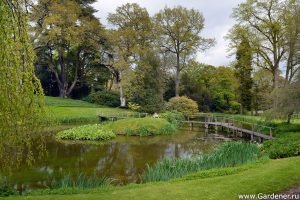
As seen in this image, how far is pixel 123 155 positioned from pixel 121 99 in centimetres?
2803

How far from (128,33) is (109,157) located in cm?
3019

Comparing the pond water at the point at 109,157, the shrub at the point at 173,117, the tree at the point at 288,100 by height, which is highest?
the tree at the point at 288,100

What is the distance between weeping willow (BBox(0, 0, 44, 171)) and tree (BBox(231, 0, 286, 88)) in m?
32.7

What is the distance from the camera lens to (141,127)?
2750 cm

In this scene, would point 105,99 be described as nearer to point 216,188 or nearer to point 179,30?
point 179,30

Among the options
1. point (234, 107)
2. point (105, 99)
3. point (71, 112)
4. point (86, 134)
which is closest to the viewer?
point (86, 134)

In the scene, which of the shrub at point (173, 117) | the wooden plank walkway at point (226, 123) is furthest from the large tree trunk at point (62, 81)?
the shrub at point (173, 117)

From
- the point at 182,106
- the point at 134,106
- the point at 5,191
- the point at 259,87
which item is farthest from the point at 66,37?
the point at 5,191

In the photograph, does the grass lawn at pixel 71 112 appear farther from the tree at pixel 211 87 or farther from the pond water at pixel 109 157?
the tree at pixel 211 87

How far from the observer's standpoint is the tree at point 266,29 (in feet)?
117

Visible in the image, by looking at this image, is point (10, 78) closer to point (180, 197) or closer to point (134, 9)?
point (180, 197)

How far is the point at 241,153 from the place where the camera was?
13219 millimetres

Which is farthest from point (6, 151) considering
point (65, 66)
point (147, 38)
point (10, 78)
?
point (65, 66)

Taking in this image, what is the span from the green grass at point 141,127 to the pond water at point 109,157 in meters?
1.44
